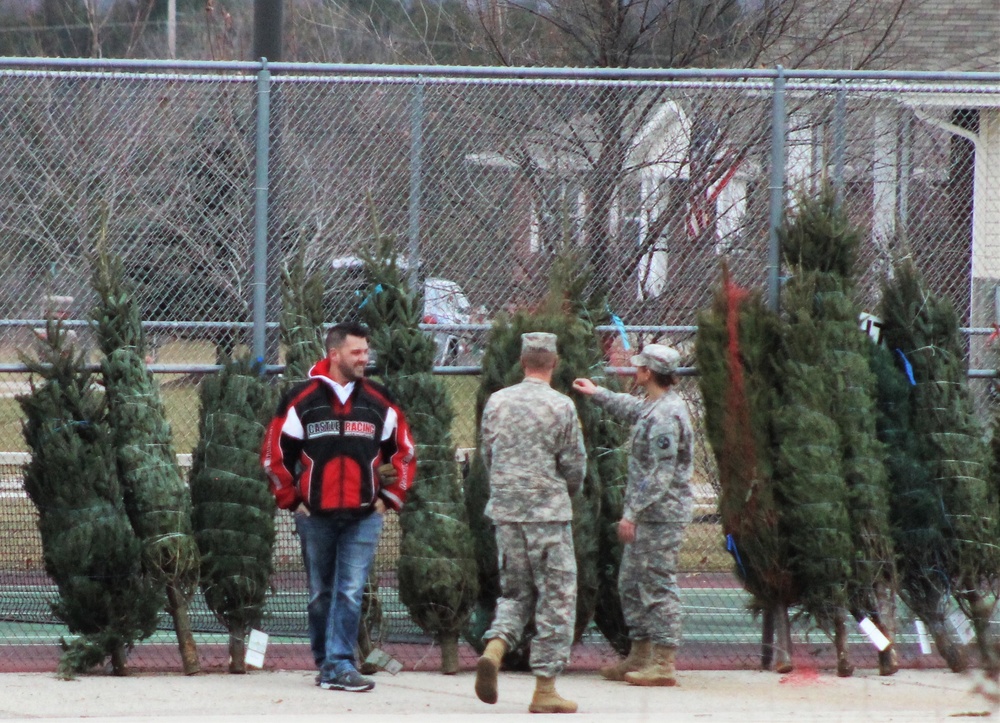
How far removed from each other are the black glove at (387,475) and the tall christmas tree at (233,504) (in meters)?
0.66

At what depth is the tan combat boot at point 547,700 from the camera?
6547 mm

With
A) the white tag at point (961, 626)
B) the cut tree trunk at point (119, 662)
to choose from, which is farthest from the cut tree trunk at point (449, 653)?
the white tag at point (961, 626)

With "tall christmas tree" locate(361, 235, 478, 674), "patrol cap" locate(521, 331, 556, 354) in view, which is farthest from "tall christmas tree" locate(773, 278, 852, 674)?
"tall christmas tree" locate(361, 235, 478, 674)

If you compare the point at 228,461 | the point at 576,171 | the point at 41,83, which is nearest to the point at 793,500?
the point at 576,171

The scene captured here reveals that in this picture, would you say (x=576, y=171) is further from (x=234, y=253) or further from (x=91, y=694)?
(x=91, y=694)

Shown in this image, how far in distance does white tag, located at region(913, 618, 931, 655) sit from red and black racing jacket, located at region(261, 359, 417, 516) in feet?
10.8

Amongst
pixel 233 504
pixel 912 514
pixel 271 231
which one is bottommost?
pixel 233 504

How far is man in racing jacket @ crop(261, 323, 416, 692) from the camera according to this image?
22.5 feet

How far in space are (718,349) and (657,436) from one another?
798 mm

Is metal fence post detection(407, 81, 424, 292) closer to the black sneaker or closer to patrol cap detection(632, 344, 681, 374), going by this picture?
patrol cap detection(632, 344, 681, 374)

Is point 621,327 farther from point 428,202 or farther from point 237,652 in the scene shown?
point 237,652

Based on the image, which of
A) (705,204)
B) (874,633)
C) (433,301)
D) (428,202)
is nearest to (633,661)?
(874,633)

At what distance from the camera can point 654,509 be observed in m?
7.03

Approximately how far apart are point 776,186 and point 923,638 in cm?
280
